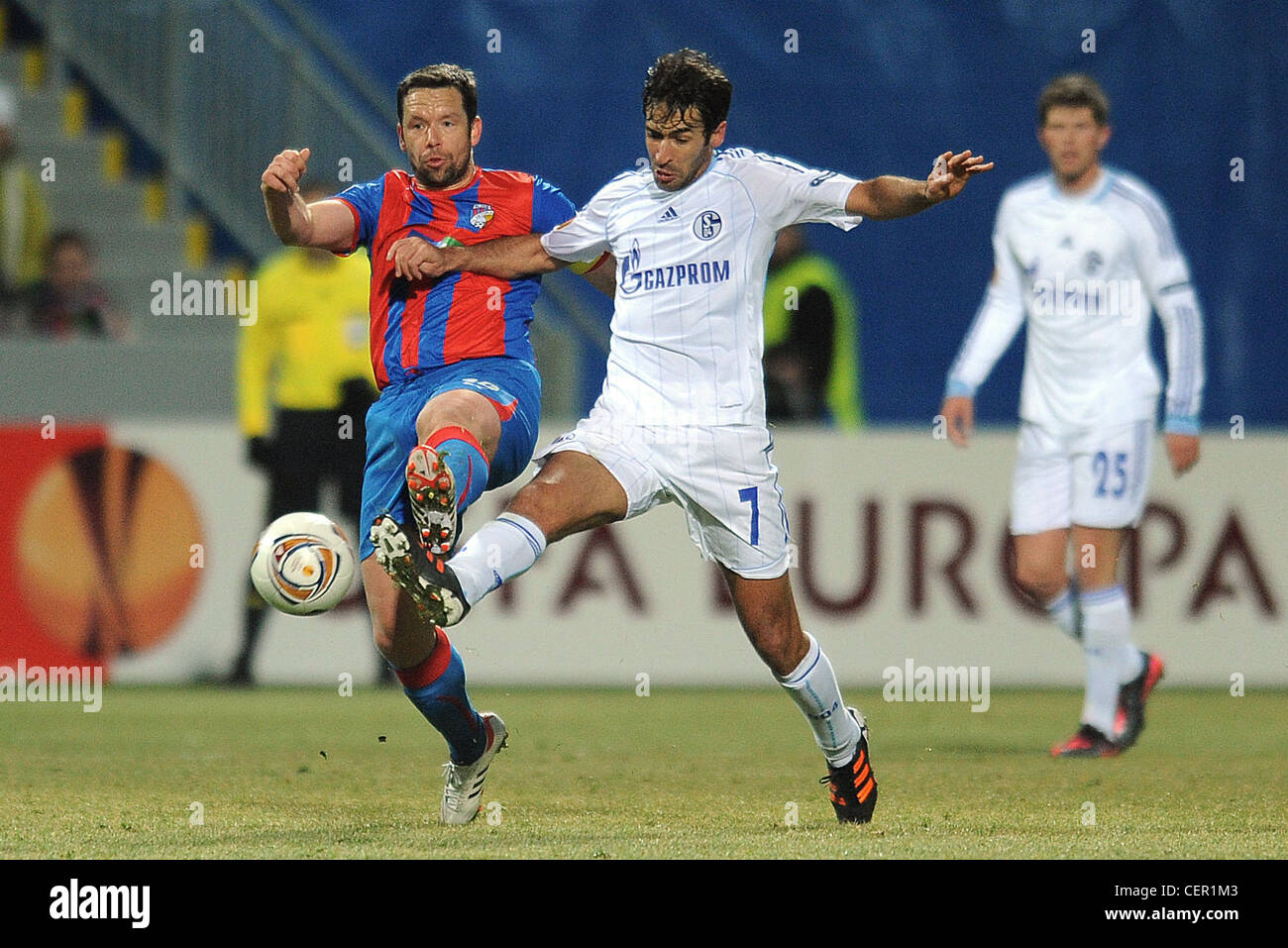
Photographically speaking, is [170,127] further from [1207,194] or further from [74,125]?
[1207,194]

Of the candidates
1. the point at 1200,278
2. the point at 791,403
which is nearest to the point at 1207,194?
the point at 1200,278

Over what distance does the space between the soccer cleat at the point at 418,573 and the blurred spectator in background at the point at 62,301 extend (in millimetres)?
7005

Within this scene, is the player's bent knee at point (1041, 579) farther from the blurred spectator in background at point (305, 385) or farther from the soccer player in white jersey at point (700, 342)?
the blurred spectator in background at point (305, 385)

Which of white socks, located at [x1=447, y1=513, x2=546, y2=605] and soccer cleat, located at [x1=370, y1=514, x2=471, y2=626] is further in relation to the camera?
white socks, located at [x1=447, y1=513, x2=546, y2=605]

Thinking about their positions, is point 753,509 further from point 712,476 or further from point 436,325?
point 436,325

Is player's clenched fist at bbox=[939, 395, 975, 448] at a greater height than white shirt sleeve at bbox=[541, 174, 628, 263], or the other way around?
white shirt sleeve at bbox=[541, 174, 628, 263]

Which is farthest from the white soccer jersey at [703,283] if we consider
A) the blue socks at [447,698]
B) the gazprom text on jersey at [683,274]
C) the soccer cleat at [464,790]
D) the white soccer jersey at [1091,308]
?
the white soccer jersey at [1091,308]

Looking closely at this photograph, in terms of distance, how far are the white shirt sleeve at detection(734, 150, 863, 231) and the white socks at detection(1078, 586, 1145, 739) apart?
2813 mm

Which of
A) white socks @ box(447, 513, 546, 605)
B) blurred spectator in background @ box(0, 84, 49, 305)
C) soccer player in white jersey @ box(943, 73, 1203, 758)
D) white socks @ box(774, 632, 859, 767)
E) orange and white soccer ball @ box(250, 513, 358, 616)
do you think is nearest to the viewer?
white socks @ box(447, 513, 546, 605)

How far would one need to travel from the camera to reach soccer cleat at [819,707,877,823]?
230 inches

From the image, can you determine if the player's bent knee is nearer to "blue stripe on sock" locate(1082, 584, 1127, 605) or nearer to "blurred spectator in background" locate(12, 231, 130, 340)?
"blue stripe on sock" locate(1082, 584, 1127, 605)

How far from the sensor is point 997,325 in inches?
329

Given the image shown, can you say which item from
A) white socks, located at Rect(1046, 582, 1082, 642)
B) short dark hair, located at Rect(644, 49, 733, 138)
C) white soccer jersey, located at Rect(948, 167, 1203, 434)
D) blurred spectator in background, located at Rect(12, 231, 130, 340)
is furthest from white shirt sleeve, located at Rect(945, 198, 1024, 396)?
blurred spectator in background, located at Rect(12, 231, 130, 340)

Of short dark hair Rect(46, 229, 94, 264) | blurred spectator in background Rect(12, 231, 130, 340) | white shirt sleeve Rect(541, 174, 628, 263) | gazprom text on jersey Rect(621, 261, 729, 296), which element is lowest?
gazprom text on jersey Rect(621, 261, 729, 296)
